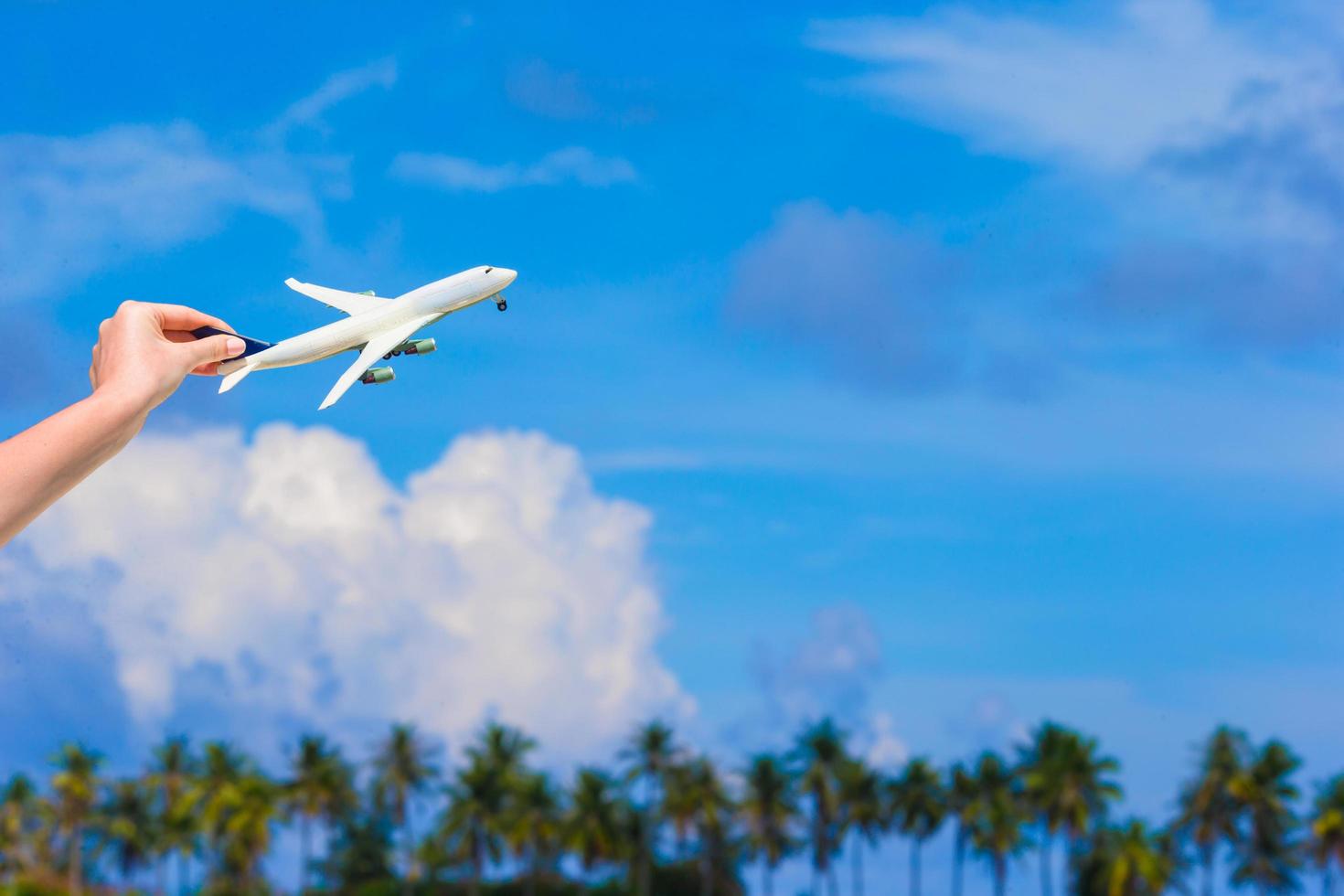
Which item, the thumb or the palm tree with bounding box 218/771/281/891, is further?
the palm tree with bounding box 218/771/281/891

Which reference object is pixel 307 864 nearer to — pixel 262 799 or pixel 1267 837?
pixel 262 799

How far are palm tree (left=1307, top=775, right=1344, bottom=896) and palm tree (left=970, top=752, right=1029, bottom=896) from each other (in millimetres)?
21527

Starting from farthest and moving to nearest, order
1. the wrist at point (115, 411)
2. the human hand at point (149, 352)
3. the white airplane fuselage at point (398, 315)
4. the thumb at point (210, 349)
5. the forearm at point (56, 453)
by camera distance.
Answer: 1. the white airplane fuselage at point (398, 315)
2. the thumb at point (210, 349)
3. the human hand at point (149, 352)
4. the wrist at point (115, 411)
5. the forearm at point (56, 453)

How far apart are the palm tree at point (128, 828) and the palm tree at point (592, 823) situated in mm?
37393

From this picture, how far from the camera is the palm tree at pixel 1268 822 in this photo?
129 metres

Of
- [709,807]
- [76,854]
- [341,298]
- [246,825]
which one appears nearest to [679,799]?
[709,807]

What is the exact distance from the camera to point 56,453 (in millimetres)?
4266

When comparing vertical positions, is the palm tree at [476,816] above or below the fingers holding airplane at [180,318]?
above

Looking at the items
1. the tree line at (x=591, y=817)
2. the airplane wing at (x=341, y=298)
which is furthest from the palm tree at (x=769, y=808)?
the airplane wing at (x=341, y=298)

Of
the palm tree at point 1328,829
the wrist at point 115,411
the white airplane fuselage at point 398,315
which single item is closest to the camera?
the wrist at point 115,411

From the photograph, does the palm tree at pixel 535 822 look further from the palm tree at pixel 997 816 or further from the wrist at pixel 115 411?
the wrist at pixel 115 411

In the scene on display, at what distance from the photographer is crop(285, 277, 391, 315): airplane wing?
12917 millimetres

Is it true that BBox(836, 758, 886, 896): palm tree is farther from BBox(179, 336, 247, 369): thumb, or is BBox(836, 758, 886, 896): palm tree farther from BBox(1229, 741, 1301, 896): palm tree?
BBox(179, 336, 247, 369): thumb

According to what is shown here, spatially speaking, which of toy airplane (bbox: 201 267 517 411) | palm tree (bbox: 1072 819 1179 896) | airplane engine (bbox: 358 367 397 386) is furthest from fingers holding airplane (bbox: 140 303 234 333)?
palm tree (bbox: 1072 819 1179 896)
